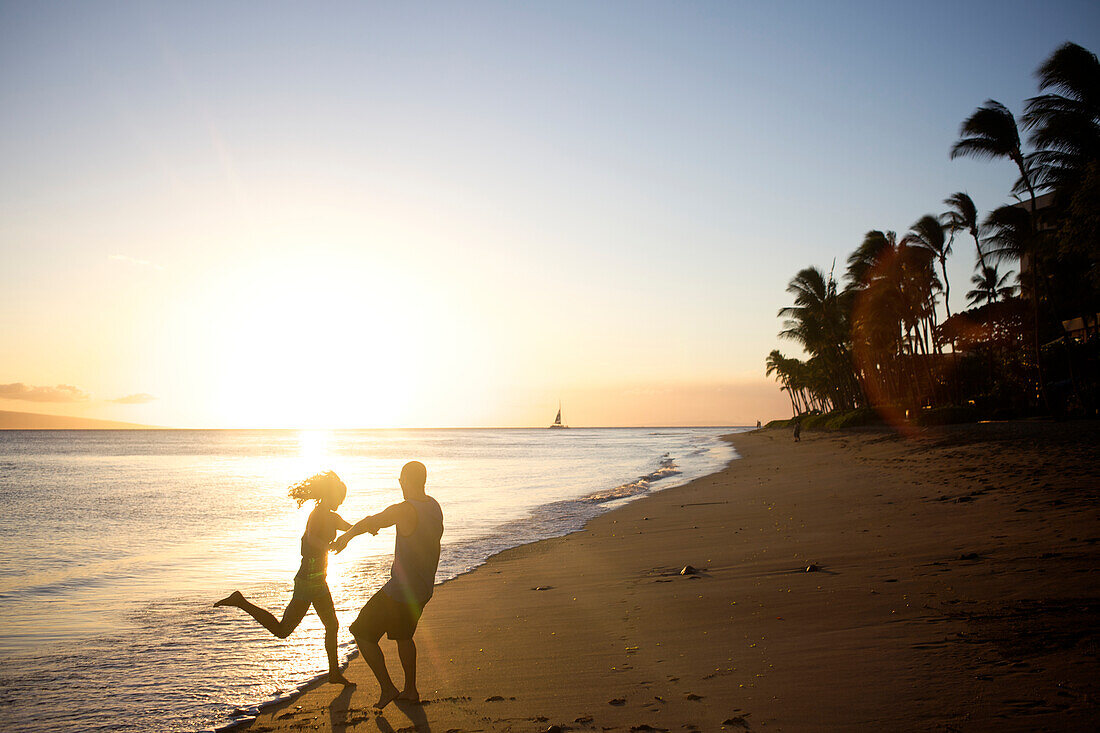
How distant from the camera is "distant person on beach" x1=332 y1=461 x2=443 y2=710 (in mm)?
4969

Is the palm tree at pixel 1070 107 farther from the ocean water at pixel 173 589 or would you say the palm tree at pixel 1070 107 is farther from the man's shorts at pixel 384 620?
the man's shorts at pixel 384 620

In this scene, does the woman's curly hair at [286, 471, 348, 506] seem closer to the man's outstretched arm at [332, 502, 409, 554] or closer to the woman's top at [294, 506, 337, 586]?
the woman's top at [294, 506, 337, 586]

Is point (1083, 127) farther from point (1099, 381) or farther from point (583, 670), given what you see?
point (583, 670)

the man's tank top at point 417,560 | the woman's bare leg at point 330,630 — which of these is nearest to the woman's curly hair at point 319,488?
the woman's bare leg at point 330,630

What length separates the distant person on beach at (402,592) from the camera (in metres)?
4.97

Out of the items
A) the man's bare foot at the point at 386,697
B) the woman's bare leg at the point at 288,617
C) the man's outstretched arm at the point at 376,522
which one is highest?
the man's outstretched arm at the point at 376,522

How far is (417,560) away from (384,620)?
46 centimetres

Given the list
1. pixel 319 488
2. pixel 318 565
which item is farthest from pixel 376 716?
pixel 319 488

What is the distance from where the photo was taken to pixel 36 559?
13.4 m

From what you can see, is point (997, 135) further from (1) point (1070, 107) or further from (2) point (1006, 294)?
(2) point (1006, 294)

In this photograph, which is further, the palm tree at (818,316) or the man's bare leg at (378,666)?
the palm tree at (818,316)

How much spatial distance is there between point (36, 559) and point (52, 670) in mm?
8735

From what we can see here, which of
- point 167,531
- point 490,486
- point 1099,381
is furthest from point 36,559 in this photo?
point 1099,381

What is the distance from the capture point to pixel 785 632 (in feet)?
19.2
